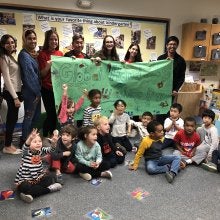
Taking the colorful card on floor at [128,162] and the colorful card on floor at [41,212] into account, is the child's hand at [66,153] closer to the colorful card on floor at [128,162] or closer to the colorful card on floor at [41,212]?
the colorful card on floor at [41,212]

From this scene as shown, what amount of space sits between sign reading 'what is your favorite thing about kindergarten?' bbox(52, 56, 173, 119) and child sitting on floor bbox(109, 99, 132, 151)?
164 millimetres

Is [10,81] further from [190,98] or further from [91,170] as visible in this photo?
[190,98]

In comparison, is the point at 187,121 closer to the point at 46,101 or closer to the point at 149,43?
the point at 46,101

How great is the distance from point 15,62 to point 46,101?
64cm

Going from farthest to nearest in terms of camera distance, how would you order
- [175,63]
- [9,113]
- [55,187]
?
1. [175,63]
2. [9,113]
3. [55,187]

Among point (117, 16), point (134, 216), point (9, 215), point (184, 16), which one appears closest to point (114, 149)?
point (134, 216)

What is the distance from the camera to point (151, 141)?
3.02m

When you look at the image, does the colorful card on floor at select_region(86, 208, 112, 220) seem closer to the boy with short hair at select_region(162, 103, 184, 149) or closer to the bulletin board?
the boy with short hair at select_region(162, 103, 184, 149)

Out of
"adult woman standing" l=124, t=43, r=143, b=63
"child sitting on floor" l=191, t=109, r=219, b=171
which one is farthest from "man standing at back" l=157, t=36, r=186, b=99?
"child sitting on floor" l=191, t=109, r=219, b=171

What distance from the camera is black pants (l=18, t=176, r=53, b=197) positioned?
7.73ft

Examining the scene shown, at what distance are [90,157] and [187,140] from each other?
122 centimetres

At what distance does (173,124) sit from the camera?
3605 millimetres

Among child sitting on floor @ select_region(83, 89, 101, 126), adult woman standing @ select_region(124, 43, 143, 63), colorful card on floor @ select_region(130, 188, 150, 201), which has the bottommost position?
colorful card on floor @ select_region(130, 188, 150, 201)

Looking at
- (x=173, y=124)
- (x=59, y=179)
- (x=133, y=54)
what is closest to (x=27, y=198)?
(x=59, y=179)
